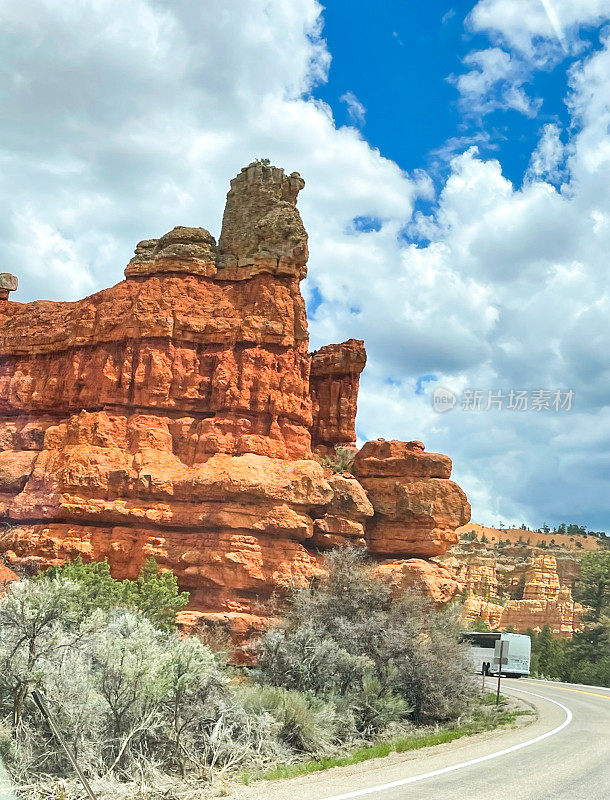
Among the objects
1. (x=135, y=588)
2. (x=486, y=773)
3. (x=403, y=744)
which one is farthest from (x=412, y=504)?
(x=486, y=773)

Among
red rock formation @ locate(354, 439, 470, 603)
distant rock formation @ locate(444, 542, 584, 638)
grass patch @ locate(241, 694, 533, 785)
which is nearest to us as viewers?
grass patch @ locate(241, 694, 533, 785)

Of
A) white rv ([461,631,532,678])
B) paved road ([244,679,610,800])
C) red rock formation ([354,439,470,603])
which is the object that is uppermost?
red rock formation ([354,439,470,603])

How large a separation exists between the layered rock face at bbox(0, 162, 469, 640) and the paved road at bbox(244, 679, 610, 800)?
579 inches

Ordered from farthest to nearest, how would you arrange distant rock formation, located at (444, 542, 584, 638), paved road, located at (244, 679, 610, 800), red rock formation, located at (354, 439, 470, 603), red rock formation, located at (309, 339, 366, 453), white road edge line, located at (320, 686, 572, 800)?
distant rock formation, located at (444, 542, 584, 638), red rock formation, located at (309, 339, 366, 453), red rock formation, located at (354, 439, 470, 603), paved road, located at (244, 679, 610, 800), white road edge line, located at (320, 686, 572, 800)

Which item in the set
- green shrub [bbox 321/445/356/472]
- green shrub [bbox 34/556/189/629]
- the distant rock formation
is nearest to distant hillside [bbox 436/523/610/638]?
the distant rock formation

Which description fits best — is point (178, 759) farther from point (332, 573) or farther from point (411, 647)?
point (332, 573)

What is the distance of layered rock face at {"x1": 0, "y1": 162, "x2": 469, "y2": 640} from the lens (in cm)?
3250

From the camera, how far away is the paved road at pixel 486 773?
11.4 metres

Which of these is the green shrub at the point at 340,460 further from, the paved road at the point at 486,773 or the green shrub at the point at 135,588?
the paved road at the point at 486,773

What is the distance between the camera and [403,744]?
17406mm

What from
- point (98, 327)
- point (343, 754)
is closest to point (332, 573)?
point (343, 754)

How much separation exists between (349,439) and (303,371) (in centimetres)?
1064

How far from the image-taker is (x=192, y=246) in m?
37.9

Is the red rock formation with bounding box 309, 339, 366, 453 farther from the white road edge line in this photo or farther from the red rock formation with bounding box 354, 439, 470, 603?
the white road edge line
